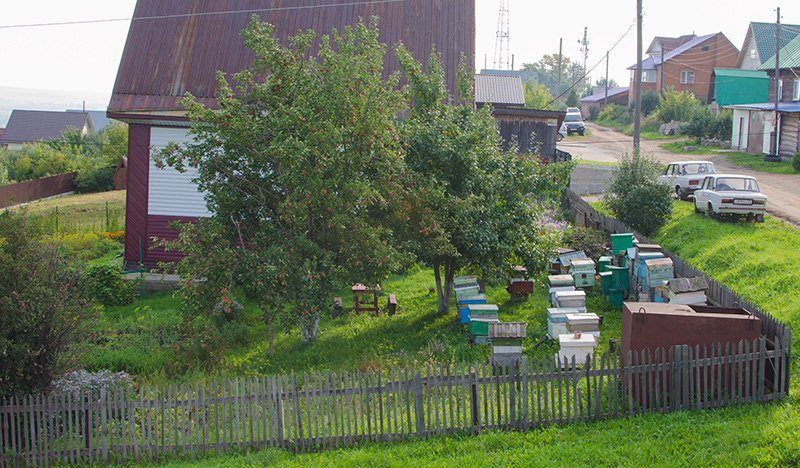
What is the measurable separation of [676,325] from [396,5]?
17938mm

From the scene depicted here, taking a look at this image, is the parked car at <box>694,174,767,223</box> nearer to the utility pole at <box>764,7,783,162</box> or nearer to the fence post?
the fence post

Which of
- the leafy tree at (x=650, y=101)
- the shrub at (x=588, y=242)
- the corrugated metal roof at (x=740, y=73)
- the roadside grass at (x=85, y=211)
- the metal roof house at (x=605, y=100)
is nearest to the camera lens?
the shrub at (x=588, y=242)

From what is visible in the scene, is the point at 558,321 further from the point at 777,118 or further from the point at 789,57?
the point at 789,57

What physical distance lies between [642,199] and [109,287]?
54.9 feet

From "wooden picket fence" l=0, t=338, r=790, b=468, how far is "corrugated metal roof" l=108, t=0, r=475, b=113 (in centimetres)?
1266

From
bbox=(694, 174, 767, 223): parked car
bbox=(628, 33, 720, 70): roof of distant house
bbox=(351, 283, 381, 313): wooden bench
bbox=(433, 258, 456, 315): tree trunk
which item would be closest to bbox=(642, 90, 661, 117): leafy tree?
bbox=(628, 33, 720, 70): roof of distant house

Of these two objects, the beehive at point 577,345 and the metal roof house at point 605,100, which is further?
the metal roof house at point 605,100

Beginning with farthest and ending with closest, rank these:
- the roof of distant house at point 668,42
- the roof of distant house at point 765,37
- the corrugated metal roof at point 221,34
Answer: the roof of distant house at point 668,42
the roof of distant house at point 765,37
the corrugated metal roof at point 221,34

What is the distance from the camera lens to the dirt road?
21.0 meters

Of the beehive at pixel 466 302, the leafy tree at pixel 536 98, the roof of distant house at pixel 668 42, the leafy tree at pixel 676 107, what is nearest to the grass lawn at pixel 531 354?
the beehive at pixel 466 302

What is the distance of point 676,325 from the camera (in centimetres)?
913

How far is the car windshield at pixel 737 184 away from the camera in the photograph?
61.9 feet

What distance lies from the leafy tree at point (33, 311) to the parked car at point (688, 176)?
21029 mm

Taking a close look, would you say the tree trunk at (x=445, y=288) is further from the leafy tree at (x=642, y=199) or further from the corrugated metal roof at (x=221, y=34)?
the corrugated metal roof at (x=221, y=34)
